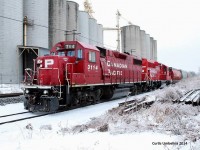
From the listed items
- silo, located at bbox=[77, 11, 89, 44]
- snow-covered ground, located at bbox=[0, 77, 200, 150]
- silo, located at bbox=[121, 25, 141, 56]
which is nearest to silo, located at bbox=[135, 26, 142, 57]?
silo, located at bbox=[121, 25, 141, 56]

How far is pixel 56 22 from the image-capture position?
114ft

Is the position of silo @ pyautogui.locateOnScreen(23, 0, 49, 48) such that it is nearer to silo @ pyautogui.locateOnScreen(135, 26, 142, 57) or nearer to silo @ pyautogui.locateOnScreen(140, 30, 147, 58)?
silo @ pyautogui.locateOnScreen(135, 26, 142, 57)

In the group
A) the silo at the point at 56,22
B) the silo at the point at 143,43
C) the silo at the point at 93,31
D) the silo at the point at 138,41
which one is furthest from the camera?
the silo at the point at 143,43

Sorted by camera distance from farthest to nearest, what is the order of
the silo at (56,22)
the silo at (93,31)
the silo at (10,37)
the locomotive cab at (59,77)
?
the silo at (93,31) → the silo at (56,22) → the silo at (10,37) → the locomotive cab at (59,77)

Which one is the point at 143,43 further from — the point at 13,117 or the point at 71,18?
the point at 13,117

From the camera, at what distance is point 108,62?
54.9ft

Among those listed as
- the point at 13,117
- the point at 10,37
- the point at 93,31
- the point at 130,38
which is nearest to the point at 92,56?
the point at 13,117

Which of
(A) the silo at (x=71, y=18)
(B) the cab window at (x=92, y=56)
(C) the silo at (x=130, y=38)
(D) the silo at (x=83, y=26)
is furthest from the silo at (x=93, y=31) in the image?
(B) the cab window at (x=92, y=56)

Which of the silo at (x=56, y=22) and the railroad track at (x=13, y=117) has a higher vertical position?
the silo at (x=56, y=22)

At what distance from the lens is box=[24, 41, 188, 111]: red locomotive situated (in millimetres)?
11469

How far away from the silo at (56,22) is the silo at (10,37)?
6.07 metres

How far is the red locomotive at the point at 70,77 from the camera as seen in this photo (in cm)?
1147

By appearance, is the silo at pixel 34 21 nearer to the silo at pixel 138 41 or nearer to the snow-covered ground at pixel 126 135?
the snow-covered ground at pixel 126 135

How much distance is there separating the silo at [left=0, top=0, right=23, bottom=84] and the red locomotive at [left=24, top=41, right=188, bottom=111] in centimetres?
1344
